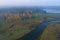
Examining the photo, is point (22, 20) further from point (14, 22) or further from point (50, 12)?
point (50, 12)

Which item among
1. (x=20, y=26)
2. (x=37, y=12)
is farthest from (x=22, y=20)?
(x=37, y=12)

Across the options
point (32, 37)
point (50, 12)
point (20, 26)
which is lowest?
point (32, 37)

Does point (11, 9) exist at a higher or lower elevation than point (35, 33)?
higher

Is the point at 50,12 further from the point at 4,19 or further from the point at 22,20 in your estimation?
the point at 4,19

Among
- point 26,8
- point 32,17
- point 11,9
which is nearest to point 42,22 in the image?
point 32,17

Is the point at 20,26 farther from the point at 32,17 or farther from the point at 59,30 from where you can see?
the point at 59,30

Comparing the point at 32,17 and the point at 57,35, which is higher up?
the point at 32,17

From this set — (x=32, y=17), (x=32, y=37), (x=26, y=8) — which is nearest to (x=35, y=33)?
(x=32, y=37)
